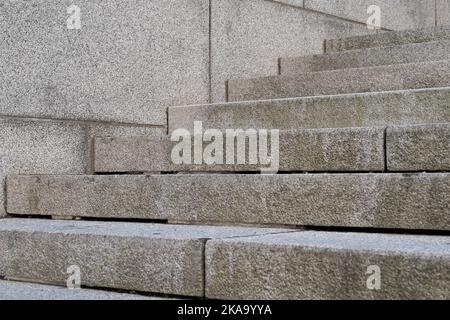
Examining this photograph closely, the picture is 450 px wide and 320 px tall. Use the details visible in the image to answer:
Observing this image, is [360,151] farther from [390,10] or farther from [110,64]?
[390,10]

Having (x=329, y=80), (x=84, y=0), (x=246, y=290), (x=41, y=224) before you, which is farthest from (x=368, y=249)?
(x=84, y=0)

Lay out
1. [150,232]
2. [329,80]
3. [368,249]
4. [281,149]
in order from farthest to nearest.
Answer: [329,80]
[281,149]
[150,232]
[368,249]

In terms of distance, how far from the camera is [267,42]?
649cm

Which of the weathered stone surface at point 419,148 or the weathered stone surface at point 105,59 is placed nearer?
the weathered stone surface at point 419,148

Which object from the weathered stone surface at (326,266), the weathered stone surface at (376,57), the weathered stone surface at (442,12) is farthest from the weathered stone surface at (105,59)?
the weathered stone surface at (442,12)

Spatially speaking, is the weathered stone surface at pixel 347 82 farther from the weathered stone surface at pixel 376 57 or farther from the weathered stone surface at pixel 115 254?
the weathered stone surface at pixel 115 254

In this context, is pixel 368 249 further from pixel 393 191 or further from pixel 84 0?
pixel 84 0

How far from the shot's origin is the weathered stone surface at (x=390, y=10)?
7.26m

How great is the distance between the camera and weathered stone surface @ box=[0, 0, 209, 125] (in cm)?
461

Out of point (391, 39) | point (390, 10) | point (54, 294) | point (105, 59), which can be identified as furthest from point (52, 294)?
point (390, 10)

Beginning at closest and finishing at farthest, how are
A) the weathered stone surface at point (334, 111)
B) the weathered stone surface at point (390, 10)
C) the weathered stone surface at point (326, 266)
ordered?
the weathered stone surface at point (326, 266) < the weathered stone surface at point (334, 111) < the weathered stone surface at point (390, 10)

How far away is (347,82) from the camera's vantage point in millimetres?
5043

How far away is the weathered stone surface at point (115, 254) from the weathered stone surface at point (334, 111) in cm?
126
